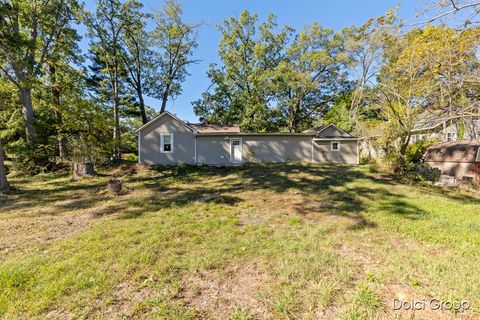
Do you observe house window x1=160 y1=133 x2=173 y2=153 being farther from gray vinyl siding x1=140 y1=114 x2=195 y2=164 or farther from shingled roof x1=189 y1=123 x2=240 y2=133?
shingled roof x1=189 y1=123 x2=240 y2=133

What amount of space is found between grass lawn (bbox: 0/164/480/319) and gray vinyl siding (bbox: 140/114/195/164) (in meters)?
7.48

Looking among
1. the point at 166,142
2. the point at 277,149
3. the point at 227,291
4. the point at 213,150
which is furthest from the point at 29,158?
the point at 277,149

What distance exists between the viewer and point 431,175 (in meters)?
9.37

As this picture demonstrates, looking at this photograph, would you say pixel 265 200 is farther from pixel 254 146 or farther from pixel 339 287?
pixel 254 146

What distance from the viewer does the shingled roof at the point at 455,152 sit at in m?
10.1

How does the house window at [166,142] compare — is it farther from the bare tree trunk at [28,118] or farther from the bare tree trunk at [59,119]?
the bare tree trunk at [28,118]

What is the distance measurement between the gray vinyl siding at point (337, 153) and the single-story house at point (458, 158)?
183 inches

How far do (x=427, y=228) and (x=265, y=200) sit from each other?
3997 mm

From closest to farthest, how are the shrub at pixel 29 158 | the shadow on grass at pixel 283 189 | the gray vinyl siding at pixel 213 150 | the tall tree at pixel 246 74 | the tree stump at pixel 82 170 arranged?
the shadow on grass at pixel 283 189 → the tree stump at pixel 82 170 → the shrub at pixel 29 158 → the gray vinyl siding at pixel 213 150 → the tall tree at pixel 246 74

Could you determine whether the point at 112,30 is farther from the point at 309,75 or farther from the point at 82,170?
the point at 309,75

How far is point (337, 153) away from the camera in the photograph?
16.4 m

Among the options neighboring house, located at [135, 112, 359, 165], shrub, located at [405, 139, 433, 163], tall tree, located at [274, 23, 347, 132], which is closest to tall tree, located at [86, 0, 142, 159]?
neighboring house, located at [135, 112, 359, 165]

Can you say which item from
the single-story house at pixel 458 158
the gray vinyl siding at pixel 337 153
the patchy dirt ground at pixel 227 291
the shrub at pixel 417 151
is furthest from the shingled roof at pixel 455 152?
the patchy dirt ground at pixel 227 291

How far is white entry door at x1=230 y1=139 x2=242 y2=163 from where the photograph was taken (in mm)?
15492
